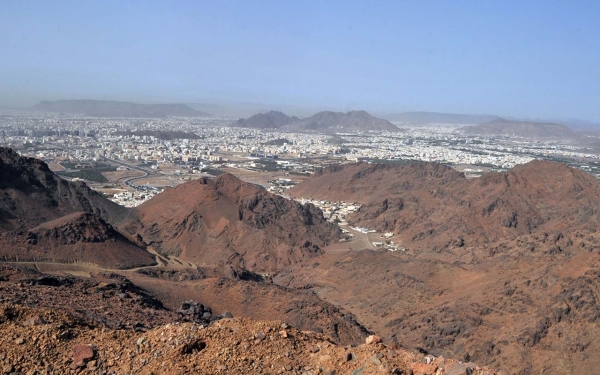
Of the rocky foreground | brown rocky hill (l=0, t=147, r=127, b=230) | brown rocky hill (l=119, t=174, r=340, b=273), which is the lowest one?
brown rocky hill (l=119, t=174, r=340, b=273)

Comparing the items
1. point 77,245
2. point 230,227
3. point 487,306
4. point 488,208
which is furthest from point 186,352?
point 488,208

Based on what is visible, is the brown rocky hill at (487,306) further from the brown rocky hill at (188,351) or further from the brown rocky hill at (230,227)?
the brown rocky hill at (188,351)

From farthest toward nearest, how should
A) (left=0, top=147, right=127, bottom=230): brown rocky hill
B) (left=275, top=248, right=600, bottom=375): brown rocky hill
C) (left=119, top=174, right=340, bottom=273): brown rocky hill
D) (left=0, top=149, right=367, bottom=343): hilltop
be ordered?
(left=119, top=174, right=340, bottom=273): brown rocky hill < (left=0, top=147, right=127, bottom=230): brown rocky hill < (left=0, top=149, right=367, bottom=343): hilltop < (left=275, top=248, right=600, bottom=375): brown rocky hill

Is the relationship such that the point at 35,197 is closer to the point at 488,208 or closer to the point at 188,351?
the point at 188,351

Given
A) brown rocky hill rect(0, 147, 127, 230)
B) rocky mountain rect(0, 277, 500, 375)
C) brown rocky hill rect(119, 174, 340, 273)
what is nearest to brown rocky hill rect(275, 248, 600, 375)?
brown rocky hill rect(119, 174, 340, 273)

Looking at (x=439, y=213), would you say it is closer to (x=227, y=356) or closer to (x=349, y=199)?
(x=349, y=199)

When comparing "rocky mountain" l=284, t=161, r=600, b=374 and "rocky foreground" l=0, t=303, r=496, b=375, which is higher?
"rocky foreground" l=0, t=303, r=496, b=375

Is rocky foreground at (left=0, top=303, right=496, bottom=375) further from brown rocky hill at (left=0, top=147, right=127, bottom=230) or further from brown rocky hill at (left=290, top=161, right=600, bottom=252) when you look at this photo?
brown rocky hill at (left=290, top=161, right=600, bottom=252)
